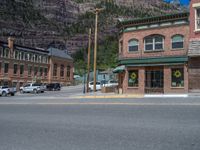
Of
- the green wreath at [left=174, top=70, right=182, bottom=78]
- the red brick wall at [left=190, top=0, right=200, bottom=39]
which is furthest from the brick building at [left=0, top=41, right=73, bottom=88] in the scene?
the red brick wall at [left=190, top=0, right=200, bottom=39]

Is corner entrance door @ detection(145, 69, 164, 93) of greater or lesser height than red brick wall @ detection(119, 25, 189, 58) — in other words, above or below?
below

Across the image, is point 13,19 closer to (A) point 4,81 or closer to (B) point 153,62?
(A) point 4,81

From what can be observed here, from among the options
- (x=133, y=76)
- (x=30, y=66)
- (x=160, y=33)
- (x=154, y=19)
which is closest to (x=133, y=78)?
(x=133, y=76)

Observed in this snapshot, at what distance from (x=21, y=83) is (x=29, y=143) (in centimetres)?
6663

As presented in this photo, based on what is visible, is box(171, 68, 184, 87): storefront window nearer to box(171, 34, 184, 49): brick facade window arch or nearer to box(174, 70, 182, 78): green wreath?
box(174, 70, 182, 78): green wreath

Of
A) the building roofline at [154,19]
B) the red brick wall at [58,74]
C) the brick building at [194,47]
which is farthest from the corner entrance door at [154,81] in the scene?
the red brick wall at [58,74]

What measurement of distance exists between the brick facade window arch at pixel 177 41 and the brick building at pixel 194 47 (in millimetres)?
2180

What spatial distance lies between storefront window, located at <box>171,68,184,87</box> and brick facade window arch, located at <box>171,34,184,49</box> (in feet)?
7.91

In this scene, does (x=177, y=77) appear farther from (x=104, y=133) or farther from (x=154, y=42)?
(x=104, y=133)

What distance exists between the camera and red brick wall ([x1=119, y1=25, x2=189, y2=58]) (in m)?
32.6

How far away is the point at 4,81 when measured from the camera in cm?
Answer: 6744

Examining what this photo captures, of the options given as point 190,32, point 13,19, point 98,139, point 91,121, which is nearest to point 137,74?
point 190,32

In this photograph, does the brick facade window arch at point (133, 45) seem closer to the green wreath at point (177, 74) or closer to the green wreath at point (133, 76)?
the green wreath at point (133, 76)

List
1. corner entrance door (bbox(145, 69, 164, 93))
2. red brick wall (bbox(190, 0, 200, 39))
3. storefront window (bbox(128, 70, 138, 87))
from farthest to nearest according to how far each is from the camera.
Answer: storefront window (bbox(128, 70, 138, 87)) < corner entrance door (bbox(145, 69, 164, 93)) < red brick wall (bbox(190, 0, 200, 39))
